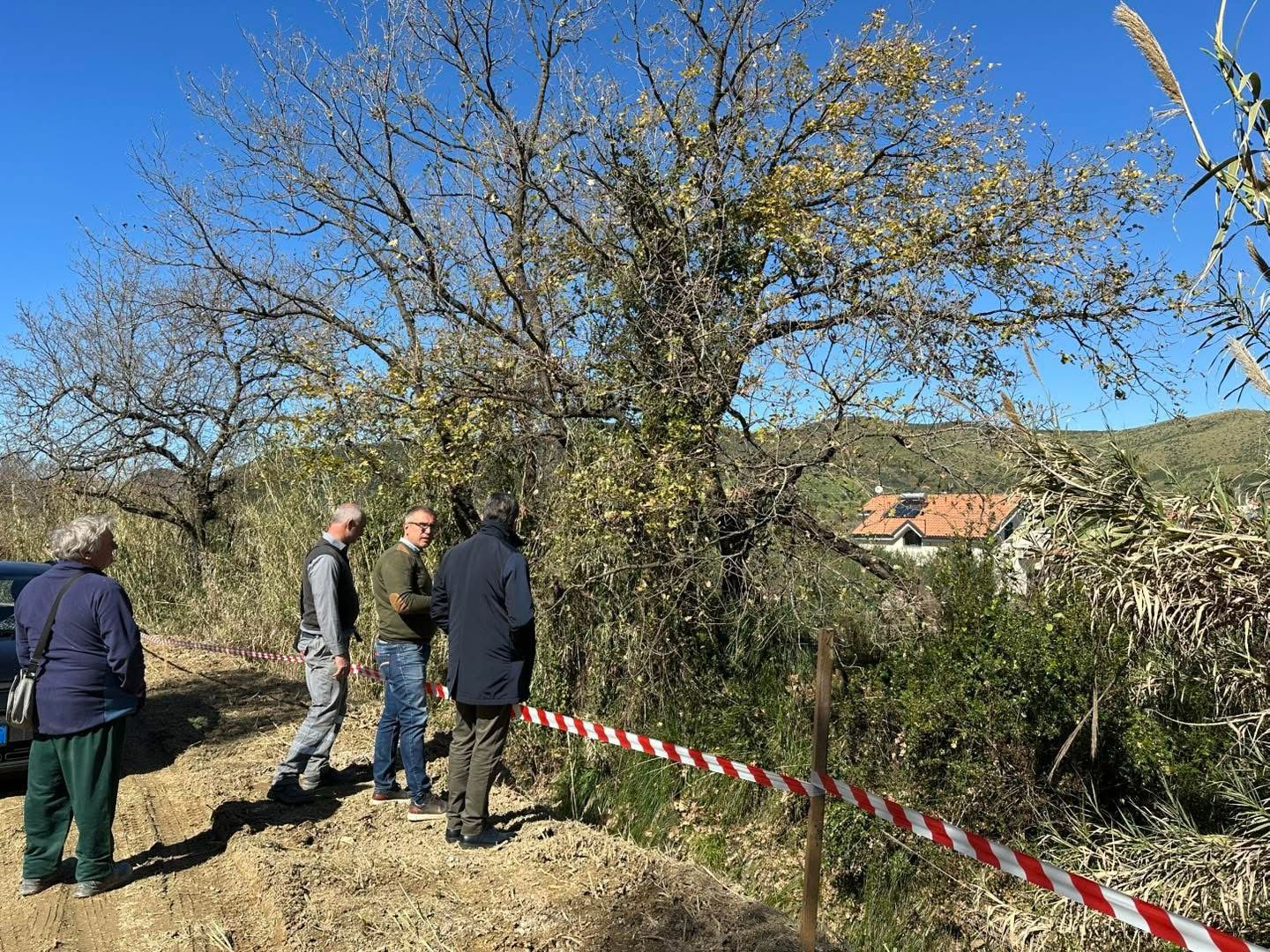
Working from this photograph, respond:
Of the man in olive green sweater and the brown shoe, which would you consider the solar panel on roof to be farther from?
the brown shoe

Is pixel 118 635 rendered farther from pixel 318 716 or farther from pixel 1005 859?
pixel 1005 859

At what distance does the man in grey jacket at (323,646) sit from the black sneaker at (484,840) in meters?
1.38

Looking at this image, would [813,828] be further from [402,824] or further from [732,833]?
[402,824]

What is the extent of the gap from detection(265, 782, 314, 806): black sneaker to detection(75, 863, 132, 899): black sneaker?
1.23m

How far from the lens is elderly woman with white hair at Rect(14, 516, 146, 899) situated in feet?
14.9

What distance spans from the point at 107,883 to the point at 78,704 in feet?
3.13

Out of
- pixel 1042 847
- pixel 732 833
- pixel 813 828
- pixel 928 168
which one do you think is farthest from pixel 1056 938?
pixel 928 168

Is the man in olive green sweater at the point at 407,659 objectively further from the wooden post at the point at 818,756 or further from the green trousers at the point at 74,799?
the wooden post at the point at 818,756

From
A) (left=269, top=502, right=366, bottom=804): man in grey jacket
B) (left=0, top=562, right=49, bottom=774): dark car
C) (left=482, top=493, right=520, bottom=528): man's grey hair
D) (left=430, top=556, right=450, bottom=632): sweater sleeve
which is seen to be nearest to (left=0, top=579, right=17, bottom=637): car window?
(left=0, top=562, right=49, bottom=774): dark car

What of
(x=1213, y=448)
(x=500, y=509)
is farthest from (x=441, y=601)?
(x=1213, y=448)

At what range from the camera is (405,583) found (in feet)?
19.4

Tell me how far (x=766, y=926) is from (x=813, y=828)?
20.0 inches

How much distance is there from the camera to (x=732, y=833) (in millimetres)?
6414

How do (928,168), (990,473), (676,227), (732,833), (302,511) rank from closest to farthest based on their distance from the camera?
(990,473) < (732,833) < (676,227) < (928,168) < (302,511)
